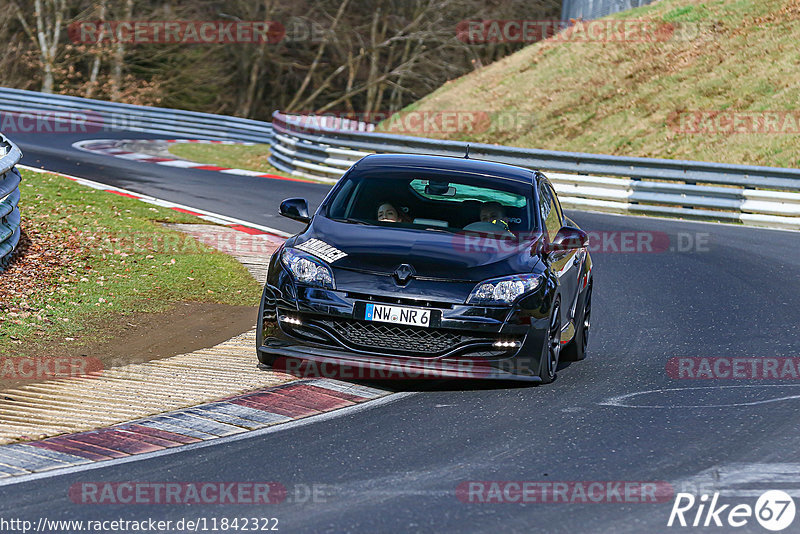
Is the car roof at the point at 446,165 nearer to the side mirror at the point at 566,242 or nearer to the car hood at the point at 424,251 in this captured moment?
the side mirror at the point at 566,242

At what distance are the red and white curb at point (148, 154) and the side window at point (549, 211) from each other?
13660 millimetres

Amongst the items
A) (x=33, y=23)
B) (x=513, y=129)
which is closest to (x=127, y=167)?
(x=513, y=129)

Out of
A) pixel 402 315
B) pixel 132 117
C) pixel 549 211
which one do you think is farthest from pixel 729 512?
pixel 132 117

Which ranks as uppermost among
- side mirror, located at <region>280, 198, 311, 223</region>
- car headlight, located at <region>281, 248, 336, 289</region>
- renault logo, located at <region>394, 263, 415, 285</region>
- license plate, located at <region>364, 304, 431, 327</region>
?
side mirror, located at <region>280, 198, 311, 223</region>

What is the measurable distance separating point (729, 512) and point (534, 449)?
52.6 inches

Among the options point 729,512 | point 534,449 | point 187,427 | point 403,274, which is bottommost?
point 187,427

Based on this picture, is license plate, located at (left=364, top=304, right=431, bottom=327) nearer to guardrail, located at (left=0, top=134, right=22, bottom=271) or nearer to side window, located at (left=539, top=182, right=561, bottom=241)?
side window, located at (left=539, top=182, right=561, bottom=241)

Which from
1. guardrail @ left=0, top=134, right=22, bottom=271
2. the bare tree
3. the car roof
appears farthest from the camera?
the bare tree

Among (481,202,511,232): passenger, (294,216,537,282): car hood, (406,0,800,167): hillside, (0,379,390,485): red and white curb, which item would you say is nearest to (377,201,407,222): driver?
(294,216,537,282): car hood

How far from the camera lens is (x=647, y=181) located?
20578 millimetres

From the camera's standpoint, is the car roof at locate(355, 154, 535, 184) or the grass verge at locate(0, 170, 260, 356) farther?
the grass verge at locate(0, 170, 260, 356)

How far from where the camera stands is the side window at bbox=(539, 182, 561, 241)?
8.99 meters

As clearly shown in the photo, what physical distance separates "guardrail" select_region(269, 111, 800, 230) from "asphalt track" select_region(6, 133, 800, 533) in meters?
8.83

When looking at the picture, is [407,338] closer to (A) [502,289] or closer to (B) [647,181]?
(A) [502,289]
